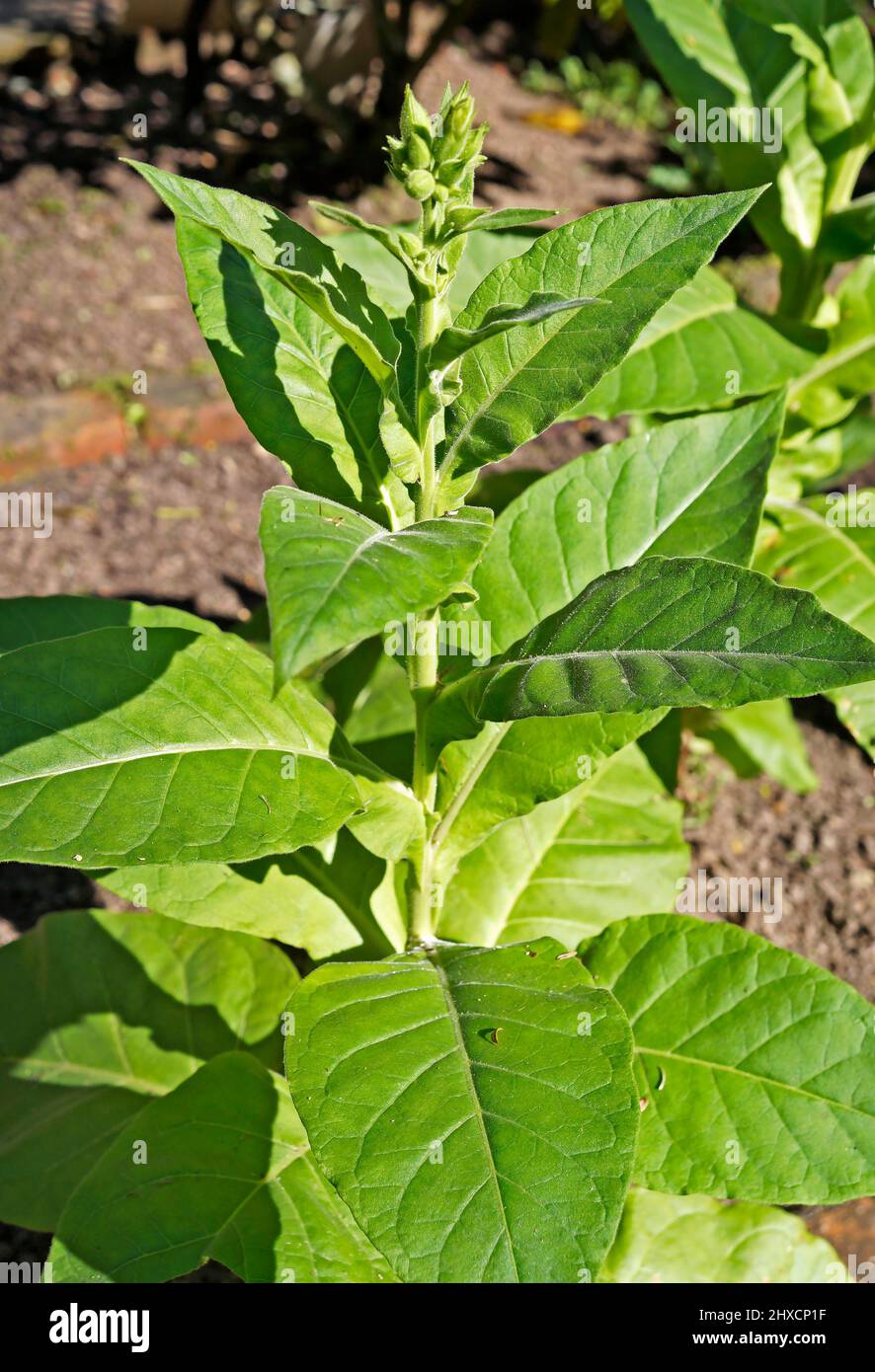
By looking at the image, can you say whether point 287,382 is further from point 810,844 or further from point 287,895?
point 810,844

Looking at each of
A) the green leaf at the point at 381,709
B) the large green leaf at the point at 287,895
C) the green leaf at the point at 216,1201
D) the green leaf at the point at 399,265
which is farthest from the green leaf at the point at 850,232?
the green leaf at the point at 216,1201

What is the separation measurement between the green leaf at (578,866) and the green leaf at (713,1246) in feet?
1.83

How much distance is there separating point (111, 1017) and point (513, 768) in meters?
1.09

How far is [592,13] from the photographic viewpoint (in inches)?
301

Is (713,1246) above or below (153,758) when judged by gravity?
below

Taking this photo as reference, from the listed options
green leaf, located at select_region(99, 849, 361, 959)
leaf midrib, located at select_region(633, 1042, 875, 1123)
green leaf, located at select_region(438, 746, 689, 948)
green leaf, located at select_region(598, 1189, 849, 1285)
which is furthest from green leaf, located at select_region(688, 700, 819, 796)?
green leaf, located at select_region(99, 849, 361, 959)

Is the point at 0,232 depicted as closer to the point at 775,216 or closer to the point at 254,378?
the point at 775,216

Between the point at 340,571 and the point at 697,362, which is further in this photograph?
the point at 697,362

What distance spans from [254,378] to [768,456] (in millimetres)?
869

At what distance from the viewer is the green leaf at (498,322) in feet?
3.96

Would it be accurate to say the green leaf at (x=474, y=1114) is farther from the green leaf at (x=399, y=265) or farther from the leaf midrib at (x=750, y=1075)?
the green leaf at (x=399, y=265)

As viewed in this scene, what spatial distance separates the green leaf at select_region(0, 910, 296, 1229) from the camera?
2.22 m

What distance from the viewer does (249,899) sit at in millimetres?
1895

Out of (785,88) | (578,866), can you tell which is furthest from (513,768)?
(785,88)
